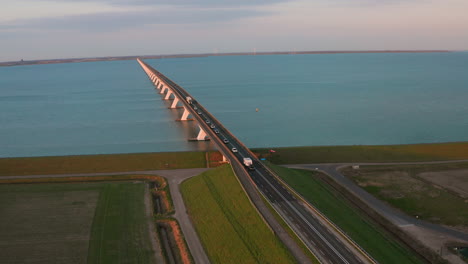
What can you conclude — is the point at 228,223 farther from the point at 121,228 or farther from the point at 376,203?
the point at 376,203

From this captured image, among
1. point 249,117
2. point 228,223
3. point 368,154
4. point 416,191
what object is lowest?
point 228,223

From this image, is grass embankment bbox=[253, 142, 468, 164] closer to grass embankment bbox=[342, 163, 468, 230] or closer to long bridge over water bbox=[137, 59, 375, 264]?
grass embankment bbox=[342, 163, 468, 230]

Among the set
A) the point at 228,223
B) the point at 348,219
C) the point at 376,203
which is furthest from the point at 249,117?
the point at 228,223

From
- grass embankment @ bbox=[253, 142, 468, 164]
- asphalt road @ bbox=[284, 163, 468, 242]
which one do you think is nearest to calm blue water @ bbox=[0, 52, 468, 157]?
grass embankment @ bbox=[253, 142, 468, 164]

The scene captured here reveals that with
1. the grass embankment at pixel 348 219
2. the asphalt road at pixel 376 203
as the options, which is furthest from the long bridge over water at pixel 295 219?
the asphalt road at pixel 376 203

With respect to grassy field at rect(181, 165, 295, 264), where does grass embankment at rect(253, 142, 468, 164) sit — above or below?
above

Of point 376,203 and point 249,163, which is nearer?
point 376,203
